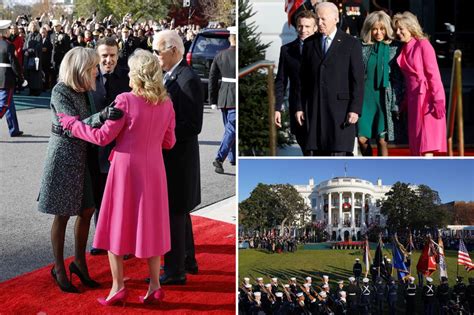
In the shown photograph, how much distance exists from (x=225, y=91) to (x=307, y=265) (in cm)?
130

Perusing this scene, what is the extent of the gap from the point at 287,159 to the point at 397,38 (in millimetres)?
790

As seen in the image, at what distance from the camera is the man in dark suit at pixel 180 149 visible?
418 cm

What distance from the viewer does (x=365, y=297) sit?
3828 mm

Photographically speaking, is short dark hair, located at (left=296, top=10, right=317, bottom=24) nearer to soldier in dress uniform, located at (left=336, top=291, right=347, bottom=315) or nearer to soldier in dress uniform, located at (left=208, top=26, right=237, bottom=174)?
soldier in dress uniform, located at (left=208, top=26, right=237, bottom=174)

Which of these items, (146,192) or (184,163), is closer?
(146,192)

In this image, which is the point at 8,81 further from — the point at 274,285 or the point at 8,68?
the point at 274,285

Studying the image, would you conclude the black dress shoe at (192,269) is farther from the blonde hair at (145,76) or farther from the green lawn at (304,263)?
the blonde hair at (145,76)

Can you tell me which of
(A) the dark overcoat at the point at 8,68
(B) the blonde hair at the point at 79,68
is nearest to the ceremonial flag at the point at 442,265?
(B) the blonde hair at the point at 79,68

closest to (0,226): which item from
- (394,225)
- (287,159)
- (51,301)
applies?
(51,301)

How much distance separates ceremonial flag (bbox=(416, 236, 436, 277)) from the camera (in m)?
3.82

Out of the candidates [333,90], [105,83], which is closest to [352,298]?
[333,90]

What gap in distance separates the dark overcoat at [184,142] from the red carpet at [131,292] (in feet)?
1.32

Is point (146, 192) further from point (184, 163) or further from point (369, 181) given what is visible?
point (369, 181)

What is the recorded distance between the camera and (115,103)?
12.6 feet
